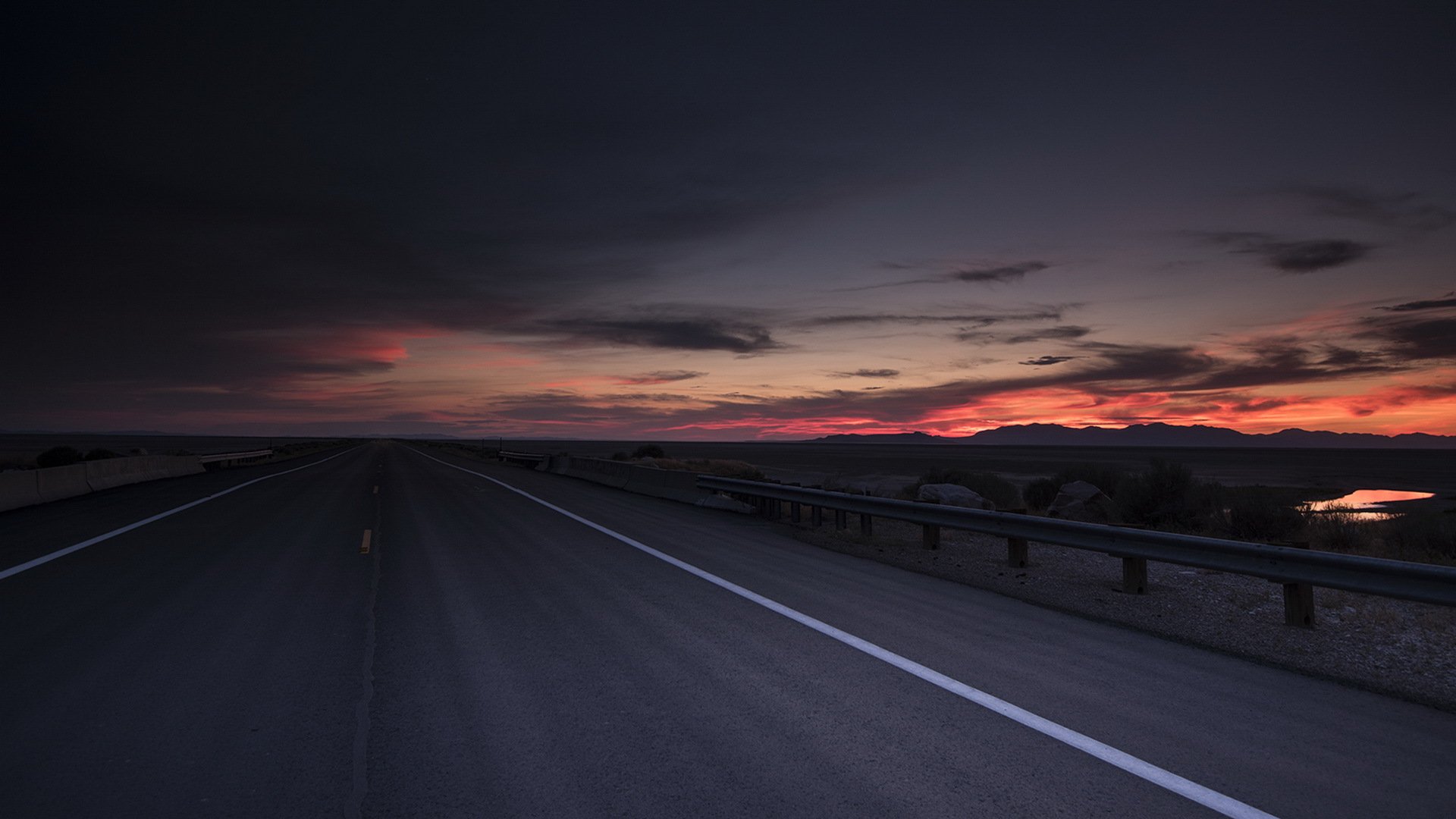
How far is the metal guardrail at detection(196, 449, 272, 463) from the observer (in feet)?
129

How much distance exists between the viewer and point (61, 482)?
65.9 feet

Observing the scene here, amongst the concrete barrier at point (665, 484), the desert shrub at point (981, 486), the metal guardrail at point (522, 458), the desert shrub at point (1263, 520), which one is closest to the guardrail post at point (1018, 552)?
the desert shrub at point (1263, 520)

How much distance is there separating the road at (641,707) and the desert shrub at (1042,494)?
1610 centimetres

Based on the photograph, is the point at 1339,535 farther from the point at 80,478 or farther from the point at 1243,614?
the point at 80,478

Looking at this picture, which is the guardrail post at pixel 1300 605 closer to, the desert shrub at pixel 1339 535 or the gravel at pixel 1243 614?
the gravel at pixel 1243 614

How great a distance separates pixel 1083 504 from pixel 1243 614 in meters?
11.3

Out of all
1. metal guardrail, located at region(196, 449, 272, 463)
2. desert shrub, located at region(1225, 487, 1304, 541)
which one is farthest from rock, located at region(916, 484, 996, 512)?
metal guardrail, located at region(196, 449, 272, 463)

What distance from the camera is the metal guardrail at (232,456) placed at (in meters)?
39.2

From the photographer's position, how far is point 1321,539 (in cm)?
1256

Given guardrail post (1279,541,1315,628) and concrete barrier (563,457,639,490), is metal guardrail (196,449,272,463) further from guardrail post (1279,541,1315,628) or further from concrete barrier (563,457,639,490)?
guardrail post (1279,541,1315,628)

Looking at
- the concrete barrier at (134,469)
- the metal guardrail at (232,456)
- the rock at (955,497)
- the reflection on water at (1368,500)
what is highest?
the metal guardrail at (232,456)

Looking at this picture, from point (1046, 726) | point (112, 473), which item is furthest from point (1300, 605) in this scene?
point (112, 473)

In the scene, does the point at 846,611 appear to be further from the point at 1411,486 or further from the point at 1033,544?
the point at 1411,486

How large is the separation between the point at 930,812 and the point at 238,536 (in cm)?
1222
